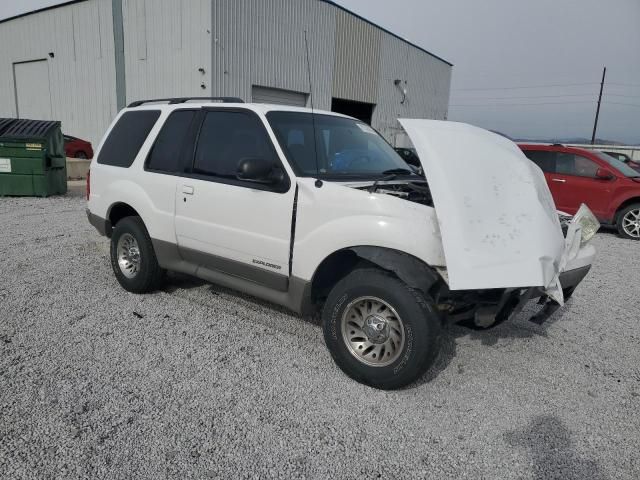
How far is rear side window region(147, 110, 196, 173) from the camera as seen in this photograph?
434 cm

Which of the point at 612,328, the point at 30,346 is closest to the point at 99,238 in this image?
the point at 30,346

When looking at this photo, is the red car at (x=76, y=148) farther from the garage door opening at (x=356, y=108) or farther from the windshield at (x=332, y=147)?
the windshield at (x=332, y=147)

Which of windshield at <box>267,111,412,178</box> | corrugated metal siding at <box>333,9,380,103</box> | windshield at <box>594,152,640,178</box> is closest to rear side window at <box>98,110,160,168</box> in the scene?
windshield at <box>267,111,412,178</box>

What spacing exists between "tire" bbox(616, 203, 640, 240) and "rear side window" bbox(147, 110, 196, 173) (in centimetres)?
866

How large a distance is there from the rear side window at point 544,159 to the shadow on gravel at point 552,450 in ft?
26.2

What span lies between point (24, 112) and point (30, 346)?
2657 centimetres

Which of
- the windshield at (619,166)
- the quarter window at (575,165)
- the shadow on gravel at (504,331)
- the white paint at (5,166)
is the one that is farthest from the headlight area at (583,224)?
the white paint at (5,166)

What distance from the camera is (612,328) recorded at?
4.52 metres

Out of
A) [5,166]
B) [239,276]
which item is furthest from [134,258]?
[5,166]

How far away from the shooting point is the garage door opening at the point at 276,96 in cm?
1828

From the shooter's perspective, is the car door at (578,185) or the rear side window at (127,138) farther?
the car door at (578,185)

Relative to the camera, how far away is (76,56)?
2119cm

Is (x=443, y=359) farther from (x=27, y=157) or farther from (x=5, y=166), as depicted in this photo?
(x=5, y=166)

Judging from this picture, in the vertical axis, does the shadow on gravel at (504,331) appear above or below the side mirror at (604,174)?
below
